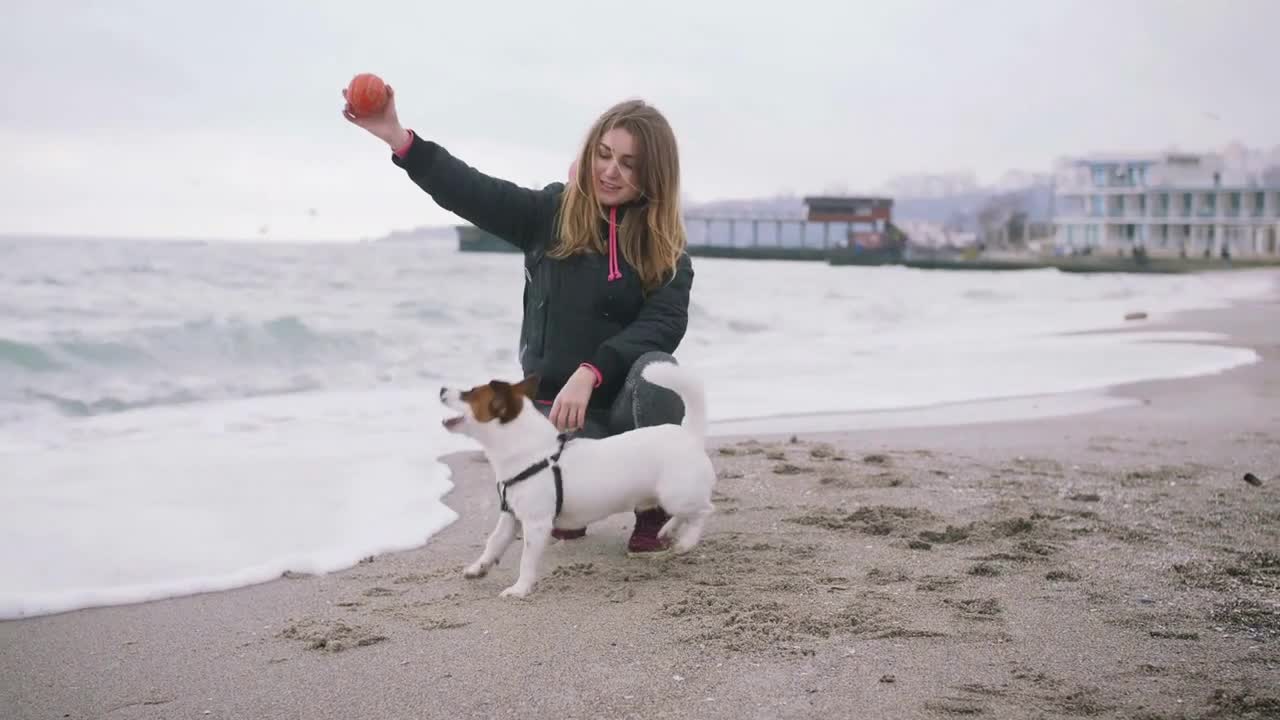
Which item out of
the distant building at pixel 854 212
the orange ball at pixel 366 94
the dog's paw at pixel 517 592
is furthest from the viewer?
the distant building at pixel 854 212

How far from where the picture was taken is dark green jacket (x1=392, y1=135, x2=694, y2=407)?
317 cm

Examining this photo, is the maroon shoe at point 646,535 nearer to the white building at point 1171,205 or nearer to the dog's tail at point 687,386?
the dog's tail at point 687,386

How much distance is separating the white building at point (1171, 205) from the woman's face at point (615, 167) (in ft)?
187

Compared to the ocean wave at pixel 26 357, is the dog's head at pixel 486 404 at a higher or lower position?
higher

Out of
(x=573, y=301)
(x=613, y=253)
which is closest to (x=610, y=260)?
(x=613, y=253)

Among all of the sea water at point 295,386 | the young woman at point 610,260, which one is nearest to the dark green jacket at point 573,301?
the young woman at point 610,260

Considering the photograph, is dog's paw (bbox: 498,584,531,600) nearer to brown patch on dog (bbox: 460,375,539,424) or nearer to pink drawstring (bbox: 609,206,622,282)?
brown patch on dog (bbox: 460,375,539,424)

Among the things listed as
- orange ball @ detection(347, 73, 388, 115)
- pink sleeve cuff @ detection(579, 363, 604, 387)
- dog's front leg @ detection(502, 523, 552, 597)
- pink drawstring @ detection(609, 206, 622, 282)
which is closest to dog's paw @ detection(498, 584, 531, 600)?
dog's front leg @ detection(502, 523, 552, 597)

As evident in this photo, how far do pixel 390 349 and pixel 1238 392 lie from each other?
7582 mm

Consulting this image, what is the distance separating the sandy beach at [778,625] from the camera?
7.04 feet

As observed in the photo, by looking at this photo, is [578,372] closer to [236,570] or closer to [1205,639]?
[236,570]

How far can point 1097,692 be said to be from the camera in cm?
211

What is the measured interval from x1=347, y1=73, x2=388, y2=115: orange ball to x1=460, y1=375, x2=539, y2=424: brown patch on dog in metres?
0.76

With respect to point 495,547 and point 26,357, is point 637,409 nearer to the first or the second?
point 495,547
